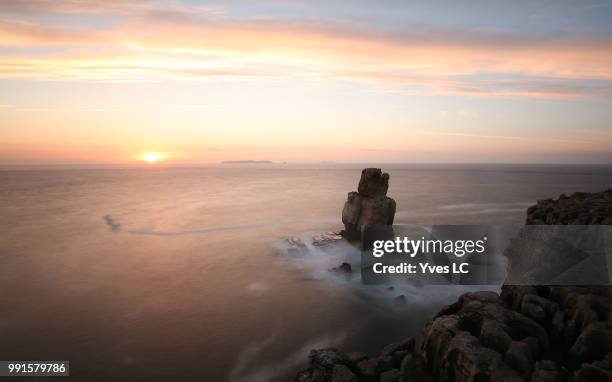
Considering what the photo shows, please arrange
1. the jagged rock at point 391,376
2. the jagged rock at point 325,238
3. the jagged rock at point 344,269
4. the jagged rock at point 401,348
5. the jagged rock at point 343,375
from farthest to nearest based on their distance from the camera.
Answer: the jagged rock at point 325,238 → the jagged rock at point 344,269 → the jagged rock at point 401,348 → the jagged rock at point 343,375 → the jagged rock at point 391,376

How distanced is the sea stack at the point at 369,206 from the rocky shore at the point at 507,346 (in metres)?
25.2

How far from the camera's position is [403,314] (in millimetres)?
25531

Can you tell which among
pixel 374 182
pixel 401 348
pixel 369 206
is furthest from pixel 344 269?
pixel 401 348

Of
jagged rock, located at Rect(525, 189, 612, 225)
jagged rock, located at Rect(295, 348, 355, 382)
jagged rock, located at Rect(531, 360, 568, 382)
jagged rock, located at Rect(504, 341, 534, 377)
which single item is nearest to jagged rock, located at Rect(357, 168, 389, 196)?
jagged rock, located at Rect(525, 189, 612, 225)

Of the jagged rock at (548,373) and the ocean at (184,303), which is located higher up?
the jagged rock at (548,373)

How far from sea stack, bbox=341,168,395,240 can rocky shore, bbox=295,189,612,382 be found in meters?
25.2

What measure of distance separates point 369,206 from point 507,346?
30040 millimetres

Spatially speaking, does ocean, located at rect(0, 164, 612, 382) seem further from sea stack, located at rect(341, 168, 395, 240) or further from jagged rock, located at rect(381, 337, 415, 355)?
jagged rock, located at rect(381, 337, 415, 355)

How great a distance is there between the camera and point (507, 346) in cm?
1248

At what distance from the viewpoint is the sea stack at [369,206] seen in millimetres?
42031

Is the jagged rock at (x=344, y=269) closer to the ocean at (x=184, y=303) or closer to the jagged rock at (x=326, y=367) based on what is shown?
the ocean at (x=184, y=303)

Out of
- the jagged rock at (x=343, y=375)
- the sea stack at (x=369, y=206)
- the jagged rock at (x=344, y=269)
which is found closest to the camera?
the jagged rock at (x=343, y=375)

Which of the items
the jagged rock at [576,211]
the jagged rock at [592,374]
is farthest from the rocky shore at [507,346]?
the jagged rock at [576,211]

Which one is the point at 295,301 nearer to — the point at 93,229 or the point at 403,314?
the point at 403,314
